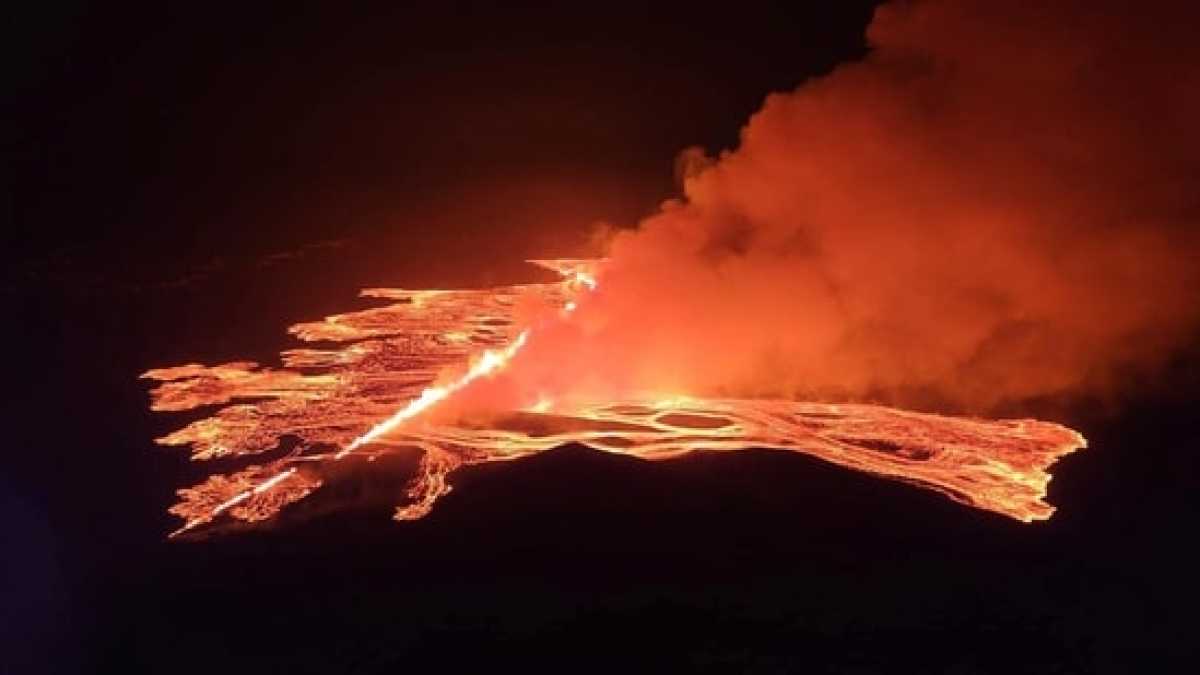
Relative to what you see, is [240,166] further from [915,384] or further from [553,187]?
[915,384]

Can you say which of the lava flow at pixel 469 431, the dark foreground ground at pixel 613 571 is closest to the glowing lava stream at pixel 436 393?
the lava flow at pixel 469 431

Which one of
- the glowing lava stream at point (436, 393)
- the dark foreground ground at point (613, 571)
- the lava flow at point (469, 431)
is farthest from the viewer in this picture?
the glowing lava stream at point (436, 393)

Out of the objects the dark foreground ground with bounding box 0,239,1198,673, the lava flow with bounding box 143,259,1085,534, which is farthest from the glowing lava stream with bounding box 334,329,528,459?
the dark foreground ground with bounding box 0,239,1198,673

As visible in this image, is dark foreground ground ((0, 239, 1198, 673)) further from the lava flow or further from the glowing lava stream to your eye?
the glowing lava stream

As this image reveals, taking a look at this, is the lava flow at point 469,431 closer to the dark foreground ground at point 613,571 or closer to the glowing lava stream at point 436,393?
the glowing lava stream at point 436,393

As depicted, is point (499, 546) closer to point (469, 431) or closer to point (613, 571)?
point (613, 571)

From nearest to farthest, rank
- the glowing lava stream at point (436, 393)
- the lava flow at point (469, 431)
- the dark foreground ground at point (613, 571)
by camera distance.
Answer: the dark foreground ground at point (613, 571) → the lava flow at point (469, 431) → the glowing lava stream at point (436, 393)
